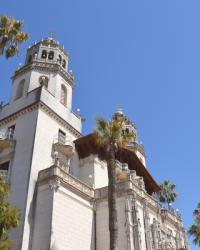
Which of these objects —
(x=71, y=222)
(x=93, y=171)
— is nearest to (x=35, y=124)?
(x=93, y=171)

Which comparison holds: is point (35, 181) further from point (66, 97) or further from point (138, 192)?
point (66, 97)

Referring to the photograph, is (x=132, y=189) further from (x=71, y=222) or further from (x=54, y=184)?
(x=54, y=184)

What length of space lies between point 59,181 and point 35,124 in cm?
587

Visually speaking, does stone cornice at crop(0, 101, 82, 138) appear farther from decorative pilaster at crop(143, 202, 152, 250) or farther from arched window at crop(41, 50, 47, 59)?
decorative pilaster at crop(143, 202, 152, 250)

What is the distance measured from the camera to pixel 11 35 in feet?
69.3

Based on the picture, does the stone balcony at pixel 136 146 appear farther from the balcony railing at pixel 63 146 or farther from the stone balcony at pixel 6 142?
the stone balcony at pixel 6 142

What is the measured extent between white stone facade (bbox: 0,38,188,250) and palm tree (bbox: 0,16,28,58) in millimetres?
8598

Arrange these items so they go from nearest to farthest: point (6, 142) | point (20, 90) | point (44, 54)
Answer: point (6, 142)
point (20, 90)
point (44, 54)

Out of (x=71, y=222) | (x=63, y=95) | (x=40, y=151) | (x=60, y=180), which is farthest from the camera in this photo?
(x=63, y=95)

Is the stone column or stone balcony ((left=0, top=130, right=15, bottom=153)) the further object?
stone balcony ((left=0, top=130, right=15, bottom=153))

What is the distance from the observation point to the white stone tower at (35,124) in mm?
25297

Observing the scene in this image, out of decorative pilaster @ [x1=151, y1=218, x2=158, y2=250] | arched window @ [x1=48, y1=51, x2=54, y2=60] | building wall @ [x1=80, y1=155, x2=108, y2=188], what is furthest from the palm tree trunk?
arched window @ [x1=48, y1=51, x2=54, y2=60]

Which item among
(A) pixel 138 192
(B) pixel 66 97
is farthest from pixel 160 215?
(B) pixel 66 97

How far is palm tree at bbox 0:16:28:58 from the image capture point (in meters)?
20.7
